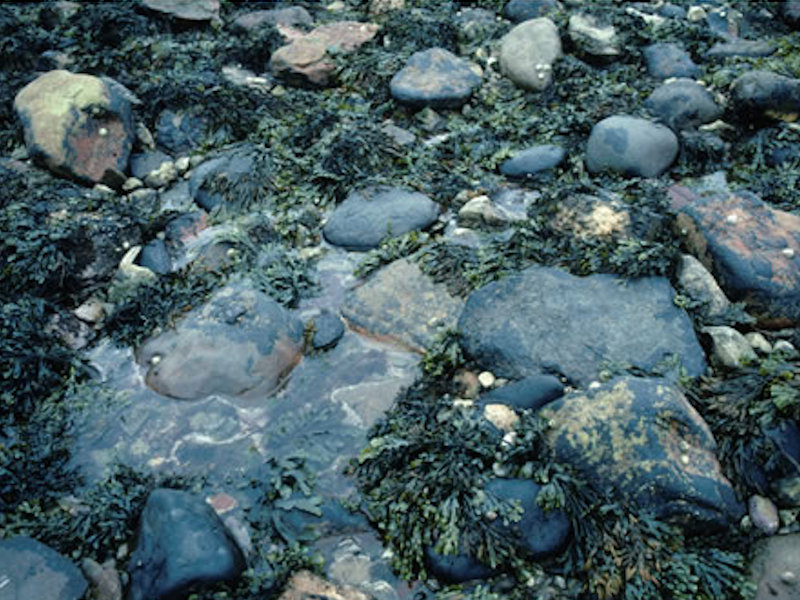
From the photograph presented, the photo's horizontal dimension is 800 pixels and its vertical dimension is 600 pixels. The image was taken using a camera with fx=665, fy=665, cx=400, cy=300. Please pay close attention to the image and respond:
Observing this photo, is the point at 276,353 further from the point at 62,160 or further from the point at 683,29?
the point at 683,29

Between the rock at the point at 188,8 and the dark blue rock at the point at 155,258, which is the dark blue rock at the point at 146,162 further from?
the rock at the point at 188,8

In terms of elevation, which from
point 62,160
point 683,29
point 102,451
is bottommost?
point 102,451

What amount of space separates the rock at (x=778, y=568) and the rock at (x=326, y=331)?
298 centimetres

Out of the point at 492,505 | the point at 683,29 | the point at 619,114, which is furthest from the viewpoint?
the point at 683,29

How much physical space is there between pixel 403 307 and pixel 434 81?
357 centimetres

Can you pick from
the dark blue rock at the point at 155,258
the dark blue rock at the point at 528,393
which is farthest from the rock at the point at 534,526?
the dark blue rock at the point at 155,258

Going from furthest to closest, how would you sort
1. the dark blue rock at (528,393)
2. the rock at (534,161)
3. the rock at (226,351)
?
1. the rock at (534,161)
2. the rock at (226,351)
3. the dark blue rock at (528,393)

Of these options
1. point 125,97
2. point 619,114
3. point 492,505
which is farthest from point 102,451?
point 619,114

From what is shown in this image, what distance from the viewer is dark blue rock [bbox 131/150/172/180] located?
674 cm

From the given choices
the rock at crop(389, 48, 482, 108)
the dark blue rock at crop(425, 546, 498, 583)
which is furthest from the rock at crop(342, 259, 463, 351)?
the rock at crop(389, 48, 482, 108)

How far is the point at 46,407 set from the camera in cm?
451

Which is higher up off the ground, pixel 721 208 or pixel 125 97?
pixel 721 208

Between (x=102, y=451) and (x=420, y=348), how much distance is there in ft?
7.30

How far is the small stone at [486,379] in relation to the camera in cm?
436
